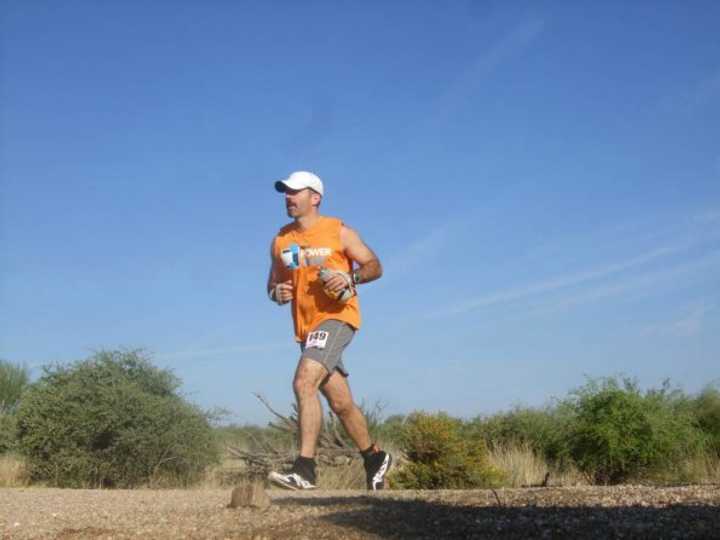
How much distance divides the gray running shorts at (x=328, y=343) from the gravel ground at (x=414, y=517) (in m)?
1.21

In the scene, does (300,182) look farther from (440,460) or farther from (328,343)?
(440,460)

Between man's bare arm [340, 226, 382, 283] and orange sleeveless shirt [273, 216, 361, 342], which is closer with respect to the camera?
orange sleeveless shirt [273, 216, 361, 342]

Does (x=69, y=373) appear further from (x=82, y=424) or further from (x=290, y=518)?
(x=290, y=518)

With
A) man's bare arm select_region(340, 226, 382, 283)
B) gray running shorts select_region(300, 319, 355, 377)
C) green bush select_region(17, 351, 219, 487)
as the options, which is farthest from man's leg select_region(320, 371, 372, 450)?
green bush select_region(17, 351, 219, 487)

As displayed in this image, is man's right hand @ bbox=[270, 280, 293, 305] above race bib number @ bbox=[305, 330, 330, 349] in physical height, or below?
above

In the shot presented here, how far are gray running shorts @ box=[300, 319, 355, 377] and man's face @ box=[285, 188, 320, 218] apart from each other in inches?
40.7

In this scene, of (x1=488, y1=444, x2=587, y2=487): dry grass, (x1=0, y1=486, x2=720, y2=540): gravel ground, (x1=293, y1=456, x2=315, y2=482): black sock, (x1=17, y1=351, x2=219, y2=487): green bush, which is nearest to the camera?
(x1=0, y1=486, x2=720, y2=540): gravel ground

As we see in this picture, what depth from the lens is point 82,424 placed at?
39.6ft

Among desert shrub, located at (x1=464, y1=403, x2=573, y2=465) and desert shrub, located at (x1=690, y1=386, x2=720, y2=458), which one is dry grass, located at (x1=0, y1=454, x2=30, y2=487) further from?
desert shrub, located at (x1=690, y1=386, x2=720, y2=458)

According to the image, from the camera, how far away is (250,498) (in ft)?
16.6

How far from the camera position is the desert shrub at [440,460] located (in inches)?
388

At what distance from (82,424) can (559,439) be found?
6706 millimetres

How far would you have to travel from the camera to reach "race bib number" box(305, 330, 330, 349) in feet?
22.0

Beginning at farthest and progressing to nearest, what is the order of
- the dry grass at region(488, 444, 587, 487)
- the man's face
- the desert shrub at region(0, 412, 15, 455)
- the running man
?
the desert shrub at region(0, 412, 15, 455)
the dry grass at region(488, 444, 587, 487)
the man's face
the running man
